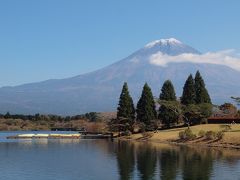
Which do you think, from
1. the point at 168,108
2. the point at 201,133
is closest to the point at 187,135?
the point at 201,133

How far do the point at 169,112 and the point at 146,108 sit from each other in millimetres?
4325

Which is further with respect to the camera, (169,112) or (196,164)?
(169,112)

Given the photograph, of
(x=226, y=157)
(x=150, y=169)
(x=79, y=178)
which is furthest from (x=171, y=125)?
(x=79, y=178)

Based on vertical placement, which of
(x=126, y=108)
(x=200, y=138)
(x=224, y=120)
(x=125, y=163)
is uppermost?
(x=126, y=108)

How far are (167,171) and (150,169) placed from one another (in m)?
1.92

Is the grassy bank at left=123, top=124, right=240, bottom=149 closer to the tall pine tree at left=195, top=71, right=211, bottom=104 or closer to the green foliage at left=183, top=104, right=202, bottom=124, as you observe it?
the green foliage at left=183, top=104, right=202, bottom=124

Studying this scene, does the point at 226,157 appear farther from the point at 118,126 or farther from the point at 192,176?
the point at 118,126

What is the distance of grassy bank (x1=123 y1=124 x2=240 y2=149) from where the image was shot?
237ft

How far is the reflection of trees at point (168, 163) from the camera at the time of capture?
4156cm

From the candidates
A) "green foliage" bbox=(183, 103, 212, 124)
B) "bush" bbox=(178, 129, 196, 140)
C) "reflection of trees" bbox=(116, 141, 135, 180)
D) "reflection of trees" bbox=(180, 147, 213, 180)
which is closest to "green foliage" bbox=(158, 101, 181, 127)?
"green foliage" bbox=(183, 103, 212, 124)

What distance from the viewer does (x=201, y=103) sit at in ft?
315

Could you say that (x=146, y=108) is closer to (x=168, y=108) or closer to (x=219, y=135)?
(x=168, y=108)

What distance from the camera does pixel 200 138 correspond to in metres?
78.7

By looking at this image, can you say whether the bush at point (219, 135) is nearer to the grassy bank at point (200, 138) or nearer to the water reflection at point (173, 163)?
the grassy bank at point (200, 138)
